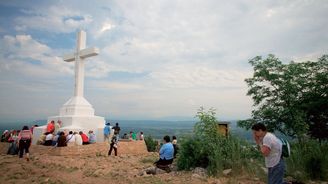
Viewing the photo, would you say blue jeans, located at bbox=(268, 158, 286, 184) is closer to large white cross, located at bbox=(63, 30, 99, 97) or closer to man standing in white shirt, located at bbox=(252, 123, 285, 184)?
man standing in white shirt, located at bbox=(252, 123, 285, 184)

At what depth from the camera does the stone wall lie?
45.8ft

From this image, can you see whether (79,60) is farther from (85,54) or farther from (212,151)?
(212,151)

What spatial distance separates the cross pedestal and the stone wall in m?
3.10

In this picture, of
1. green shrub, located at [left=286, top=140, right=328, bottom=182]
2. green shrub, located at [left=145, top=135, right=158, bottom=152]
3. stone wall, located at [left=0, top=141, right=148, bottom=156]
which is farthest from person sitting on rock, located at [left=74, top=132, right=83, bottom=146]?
green shrub, located at [left=286, top=140, right=328, bottom=182]

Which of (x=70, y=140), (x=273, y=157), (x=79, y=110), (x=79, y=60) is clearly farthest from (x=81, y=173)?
(x=79, y=60)

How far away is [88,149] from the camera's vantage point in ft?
49.0

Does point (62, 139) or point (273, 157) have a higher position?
point (273, 157)

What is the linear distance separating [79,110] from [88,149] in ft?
17.4

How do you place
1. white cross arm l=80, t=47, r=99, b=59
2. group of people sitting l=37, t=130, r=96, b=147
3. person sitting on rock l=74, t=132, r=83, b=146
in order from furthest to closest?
white cross arm l=80, t=47, r=99, b=59
person sitting on rock l=74, t=132, r=83, b=146
group of people sitting l=37, t=130, r=96, b=147

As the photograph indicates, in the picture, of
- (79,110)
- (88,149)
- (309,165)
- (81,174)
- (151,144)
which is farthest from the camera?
(151,144)

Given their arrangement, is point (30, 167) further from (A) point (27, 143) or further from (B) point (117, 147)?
(B) point (117, 147)

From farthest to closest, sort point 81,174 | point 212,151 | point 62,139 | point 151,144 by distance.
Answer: point 151,144 → point 62,139 → point 81,174 → point 212,151

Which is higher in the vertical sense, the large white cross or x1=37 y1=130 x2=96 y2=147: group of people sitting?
the large white cross

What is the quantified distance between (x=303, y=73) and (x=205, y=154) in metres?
13.4
